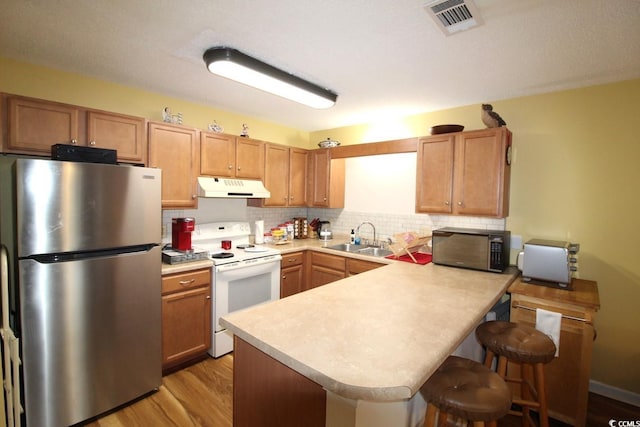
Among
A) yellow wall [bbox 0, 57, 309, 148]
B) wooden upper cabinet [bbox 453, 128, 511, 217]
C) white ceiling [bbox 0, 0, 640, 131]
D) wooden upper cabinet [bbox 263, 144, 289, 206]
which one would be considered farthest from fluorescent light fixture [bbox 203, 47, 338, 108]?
wooden upper cabinet [bbox 453, 128, 511, 217]

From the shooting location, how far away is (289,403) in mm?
1158

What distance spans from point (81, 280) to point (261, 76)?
5.86ft

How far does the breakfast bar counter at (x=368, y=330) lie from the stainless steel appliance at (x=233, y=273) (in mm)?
1234

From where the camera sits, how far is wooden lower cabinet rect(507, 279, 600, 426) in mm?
1871

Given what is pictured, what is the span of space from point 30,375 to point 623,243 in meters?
4.12

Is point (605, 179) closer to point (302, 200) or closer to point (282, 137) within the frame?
point (302, 200)

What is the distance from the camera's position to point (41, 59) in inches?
85.6

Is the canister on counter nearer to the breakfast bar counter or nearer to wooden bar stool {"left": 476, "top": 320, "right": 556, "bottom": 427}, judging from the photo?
the breakfast bar counter

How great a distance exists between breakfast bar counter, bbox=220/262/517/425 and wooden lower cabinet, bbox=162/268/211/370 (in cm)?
127

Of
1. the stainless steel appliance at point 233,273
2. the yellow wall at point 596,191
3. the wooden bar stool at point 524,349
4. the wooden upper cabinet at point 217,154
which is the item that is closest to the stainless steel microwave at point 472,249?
the yellow wall at point 596,191

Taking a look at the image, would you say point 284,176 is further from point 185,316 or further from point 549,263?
point 549,263

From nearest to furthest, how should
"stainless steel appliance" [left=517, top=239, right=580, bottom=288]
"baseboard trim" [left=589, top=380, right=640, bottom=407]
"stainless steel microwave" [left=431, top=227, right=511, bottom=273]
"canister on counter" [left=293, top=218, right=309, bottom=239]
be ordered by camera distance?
"stainless steel appliance" [left=517, top=239, right=580, bottom=288]
"baseboard trim" [left=589, top=380, right=640, bottom=407]
"stainless steel microwave" [left=431, top=227, right=511, bottom=273]
"canister on counter" [left=293, top=218, right=309, bottom=239]

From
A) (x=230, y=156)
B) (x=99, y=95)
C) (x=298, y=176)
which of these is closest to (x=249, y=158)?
(x=230, y=156)

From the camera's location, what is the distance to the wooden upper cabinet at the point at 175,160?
102 inches
